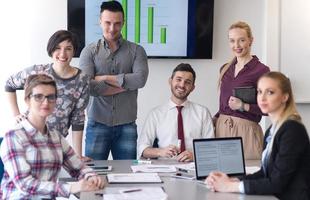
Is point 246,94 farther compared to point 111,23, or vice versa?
point 111,23

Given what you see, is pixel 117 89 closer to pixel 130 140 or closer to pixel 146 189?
pixel 130 140

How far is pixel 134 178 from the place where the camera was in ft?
8.06

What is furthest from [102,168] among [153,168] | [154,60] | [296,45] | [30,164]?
[296,45]

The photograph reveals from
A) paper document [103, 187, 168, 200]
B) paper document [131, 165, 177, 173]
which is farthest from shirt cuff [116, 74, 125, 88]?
paper document [103, 187, 168, 200]

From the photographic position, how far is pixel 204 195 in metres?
2.19

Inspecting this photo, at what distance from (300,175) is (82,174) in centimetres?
106

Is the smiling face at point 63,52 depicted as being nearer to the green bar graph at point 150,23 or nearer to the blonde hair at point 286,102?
the blonde hair at point 286,102

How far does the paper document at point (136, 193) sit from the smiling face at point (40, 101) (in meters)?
0.49

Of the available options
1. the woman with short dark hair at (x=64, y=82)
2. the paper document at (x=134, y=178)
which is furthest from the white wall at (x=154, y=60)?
the paper document at (x=134, y=178)

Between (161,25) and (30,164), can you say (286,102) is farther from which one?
(161,25)

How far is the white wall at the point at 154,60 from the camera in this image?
4355mm

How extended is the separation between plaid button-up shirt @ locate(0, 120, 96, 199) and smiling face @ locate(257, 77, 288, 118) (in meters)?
0.94

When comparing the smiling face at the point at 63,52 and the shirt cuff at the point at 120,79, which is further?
the shirt cuff at the point at 120,79

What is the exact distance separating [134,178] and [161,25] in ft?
7.44
